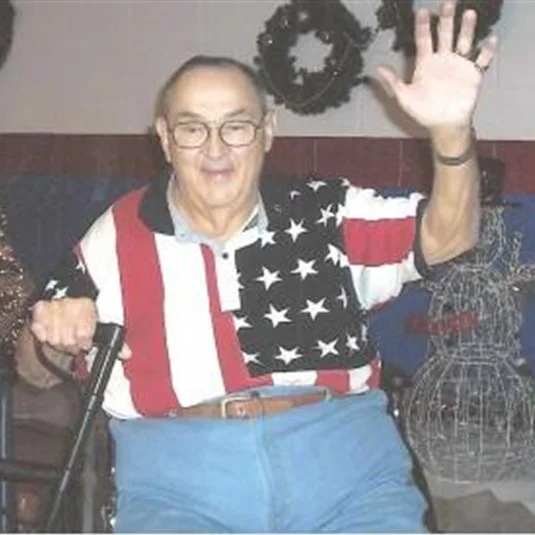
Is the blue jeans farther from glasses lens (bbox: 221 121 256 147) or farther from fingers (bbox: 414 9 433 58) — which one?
fingers (bbox: 414 9 433 58)

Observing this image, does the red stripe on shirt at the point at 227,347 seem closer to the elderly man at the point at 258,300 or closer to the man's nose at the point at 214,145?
the elderly man at the point at 258,300

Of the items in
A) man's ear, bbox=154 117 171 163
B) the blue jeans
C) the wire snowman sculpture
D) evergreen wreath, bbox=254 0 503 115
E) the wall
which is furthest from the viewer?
evergreen wreath, bbox=254 0 503 115

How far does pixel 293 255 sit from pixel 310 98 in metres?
2.47

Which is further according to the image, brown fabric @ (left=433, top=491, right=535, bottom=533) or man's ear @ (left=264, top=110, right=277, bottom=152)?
brown fabric @ (left=433, top=491, right=535, bottom=533)

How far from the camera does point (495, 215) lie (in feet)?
11.8

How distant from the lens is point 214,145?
5.69 feet

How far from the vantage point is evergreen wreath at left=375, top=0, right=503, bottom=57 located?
3.62 metres

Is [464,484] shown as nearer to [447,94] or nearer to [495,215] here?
[495,215]

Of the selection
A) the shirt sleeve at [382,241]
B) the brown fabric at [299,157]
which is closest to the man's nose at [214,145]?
the shirt sleeve at [382,241]

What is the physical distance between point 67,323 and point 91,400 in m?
0.12

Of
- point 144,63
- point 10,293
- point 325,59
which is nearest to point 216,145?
point 10,293

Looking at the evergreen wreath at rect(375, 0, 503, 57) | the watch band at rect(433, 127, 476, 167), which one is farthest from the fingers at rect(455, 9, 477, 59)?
the evergreen wreath at rect(375, 0, 503, 57)

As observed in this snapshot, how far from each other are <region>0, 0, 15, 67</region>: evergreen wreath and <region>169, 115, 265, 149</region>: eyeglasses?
326 centimetres

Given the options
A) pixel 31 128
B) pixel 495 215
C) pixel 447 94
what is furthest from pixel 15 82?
pixel 447 94
